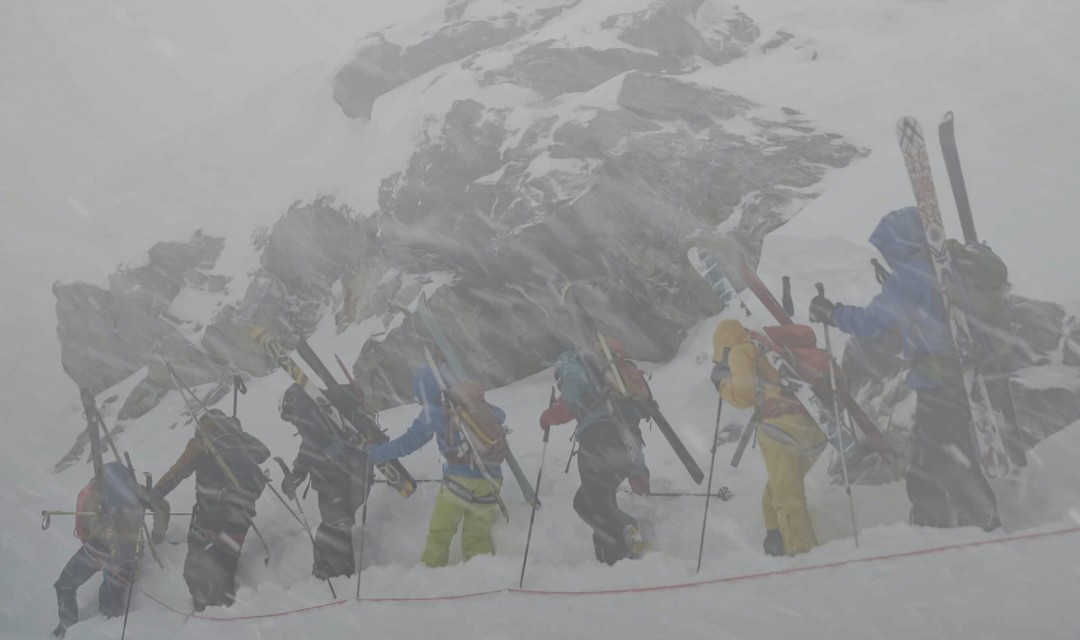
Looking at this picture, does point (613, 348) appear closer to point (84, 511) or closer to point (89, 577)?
point (84, 511)

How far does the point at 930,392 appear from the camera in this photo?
436 cm

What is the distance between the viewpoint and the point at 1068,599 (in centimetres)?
392

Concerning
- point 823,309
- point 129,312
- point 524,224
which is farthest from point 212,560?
point 823,309

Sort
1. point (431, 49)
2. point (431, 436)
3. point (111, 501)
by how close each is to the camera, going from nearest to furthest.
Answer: point (431, 436), point (111, 501), point (431, 49)

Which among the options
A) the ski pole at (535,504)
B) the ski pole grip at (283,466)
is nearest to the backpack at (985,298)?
the ski pole at (535,504)

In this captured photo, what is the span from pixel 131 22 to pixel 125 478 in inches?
341

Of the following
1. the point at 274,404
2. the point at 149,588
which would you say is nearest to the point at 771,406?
the point at 274,404

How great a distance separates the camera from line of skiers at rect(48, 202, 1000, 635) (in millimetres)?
4344

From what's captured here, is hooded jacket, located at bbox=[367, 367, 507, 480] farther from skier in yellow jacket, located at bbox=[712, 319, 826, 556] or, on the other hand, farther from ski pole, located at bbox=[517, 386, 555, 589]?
skier in yellow jacket, located at bbox=[712, 319, 826, 556]

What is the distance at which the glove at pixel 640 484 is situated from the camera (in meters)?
5.20

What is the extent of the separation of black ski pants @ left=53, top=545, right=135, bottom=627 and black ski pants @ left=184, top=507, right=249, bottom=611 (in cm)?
68

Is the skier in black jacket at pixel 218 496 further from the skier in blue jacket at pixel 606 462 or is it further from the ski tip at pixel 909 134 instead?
the ski tip at pixel 909 134

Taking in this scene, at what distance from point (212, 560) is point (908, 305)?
16.4 feet

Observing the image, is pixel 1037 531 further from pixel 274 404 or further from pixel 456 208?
pixel 274 404
